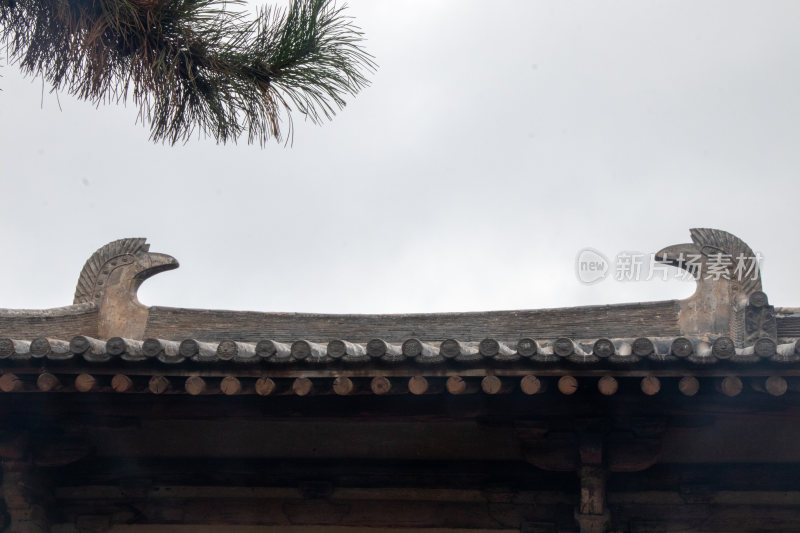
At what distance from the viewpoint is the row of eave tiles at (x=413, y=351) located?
455cm

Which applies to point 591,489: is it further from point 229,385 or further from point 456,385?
point 229,385

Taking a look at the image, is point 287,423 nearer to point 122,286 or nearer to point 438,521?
point 438,521

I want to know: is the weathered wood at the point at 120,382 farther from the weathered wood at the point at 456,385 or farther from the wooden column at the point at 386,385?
the weathered wood at the point at 456,385

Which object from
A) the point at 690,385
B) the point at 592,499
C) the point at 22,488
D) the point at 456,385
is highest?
the point at 690,385

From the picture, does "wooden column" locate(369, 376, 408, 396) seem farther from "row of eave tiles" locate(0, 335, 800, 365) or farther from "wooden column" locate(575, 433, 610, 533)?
"wooden column" locate(575, 433, 610, 533)

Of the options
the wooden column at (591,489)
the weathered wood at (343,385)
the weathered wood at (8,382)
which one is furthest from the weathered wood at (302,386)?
the wooden column at (591,489)

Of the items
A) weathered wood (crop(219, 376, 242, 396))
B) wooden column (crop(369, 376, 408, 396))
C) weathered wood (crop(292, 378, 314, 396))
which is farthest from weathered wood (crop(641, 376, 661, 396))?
weathered wood (crop(219, 376, 242, 396))

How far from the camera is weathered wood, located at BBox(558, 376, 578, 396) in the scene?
Result: 15.5 feet

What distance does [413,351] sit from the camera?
4.74m

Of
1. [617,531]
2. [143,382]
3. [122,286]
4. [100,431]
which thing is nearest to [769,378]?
[617,531]

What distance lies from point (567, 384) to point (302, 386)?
4.44 feet

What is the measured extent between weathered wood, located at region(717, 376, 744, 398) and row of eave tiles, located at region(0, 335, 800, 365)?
0.34 feet

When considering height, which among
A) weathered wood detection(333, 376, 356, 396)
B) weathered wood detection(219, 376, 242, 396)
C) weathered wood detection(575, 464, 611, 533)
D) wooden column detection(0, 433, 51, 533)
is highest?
weathered wood detection(333, 376, 356, 396)

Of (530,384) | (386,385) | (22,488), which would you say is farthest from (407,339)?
(22,488)
